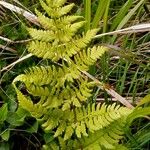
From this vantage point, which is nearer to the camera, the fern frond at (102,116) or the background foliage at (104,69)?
the fern frond at (102,116)

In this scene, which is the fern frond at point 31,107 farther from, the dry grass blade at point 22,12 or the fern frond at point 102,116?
the dry grass blade at point 22,12

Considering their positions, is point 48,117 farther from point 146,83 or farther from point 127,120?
point 146,83

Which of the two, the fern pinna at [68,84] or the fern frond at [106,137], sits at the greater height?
the fern pinna at [68,84]

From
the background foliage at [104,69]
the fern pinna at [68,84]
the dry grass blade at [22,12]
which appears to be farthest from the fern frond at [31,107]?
the dry grass blade at [22,12]

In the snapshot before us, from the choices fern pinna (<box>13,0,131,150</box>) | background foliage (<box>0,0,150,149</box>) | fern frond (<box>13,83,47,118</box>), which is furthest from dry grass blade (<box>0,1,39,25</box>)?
fern frond (<box>13,83,47,118</box>)

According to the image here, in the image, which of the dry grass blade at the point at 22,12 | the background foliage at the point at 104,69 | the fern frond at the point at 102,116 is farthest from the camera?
Result: the dry grass blade at the point at 22,12

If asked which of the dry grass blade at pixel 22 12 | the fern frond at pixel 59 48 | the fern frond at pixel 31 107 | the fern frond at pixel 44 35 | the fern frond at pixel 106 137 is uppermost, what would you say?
the dry grass blade at pixel 22 12

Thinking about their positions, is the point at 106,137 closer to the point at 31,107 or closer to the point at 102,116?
the point at 102,116

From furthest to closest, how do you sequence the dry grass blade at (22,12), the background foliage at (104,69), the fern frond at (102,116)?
the dry grass blade at (22,12), the background foliage at (104,69), the fern frond at (102,116)

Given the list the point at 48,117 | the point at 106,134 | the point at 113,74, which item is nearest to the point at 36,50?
the point at 48,117

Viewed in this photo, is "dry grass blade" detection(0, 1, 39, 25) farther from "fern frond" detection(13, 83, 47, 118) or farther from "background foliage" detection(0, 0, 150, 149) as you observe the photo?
"fern frond" detection(13, 83, 47, 118)

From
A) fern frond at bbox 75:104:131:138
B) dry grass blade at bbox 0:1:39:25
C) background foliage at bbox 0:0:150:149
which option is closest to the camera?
fern frond at bbox 75:104:131:138
